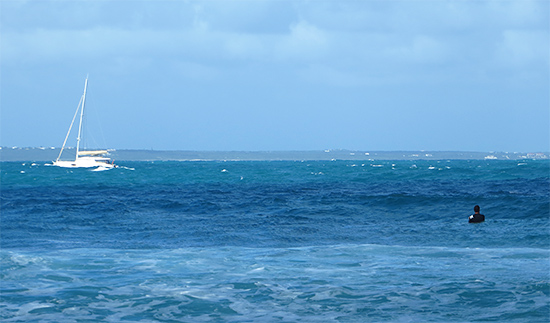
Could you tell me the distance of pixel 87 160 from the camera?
96.6m

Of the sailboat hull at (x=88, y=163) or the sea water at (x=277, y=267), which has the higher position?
the sailboat hull at (x=88, y=163)

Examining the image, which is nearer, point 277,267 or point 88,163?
point 277,267

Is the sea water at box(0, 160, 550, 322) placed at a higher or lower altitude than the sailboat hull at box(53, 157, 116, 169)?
lower

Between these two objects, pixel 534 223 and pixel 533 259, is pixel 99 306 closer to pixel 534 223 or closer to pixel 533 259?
pixel 533 259

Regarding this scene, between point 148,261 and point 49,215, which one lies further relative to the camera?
point 49,215

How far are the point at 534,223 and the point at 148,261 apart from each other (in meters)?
14.3

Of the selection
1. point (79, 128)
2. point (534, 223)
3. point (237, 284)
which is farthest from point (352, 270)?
point (79, 128)

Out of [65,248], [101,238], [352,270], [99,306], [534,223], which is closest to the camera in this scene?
[99,306]

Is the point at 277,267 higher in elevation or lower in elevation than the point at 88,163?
lower

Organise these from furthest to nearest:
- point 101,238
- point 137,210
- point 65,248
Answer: point 137,210 → point 101,238 → point 65,248

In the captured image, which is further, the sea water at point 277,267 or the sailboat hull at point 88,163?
the sailboat hull at point 88,163

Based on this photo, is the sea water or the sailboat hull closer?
the sea water

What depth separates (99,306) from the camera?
1073cm

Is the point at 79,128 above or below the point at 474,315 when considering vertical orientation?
above
